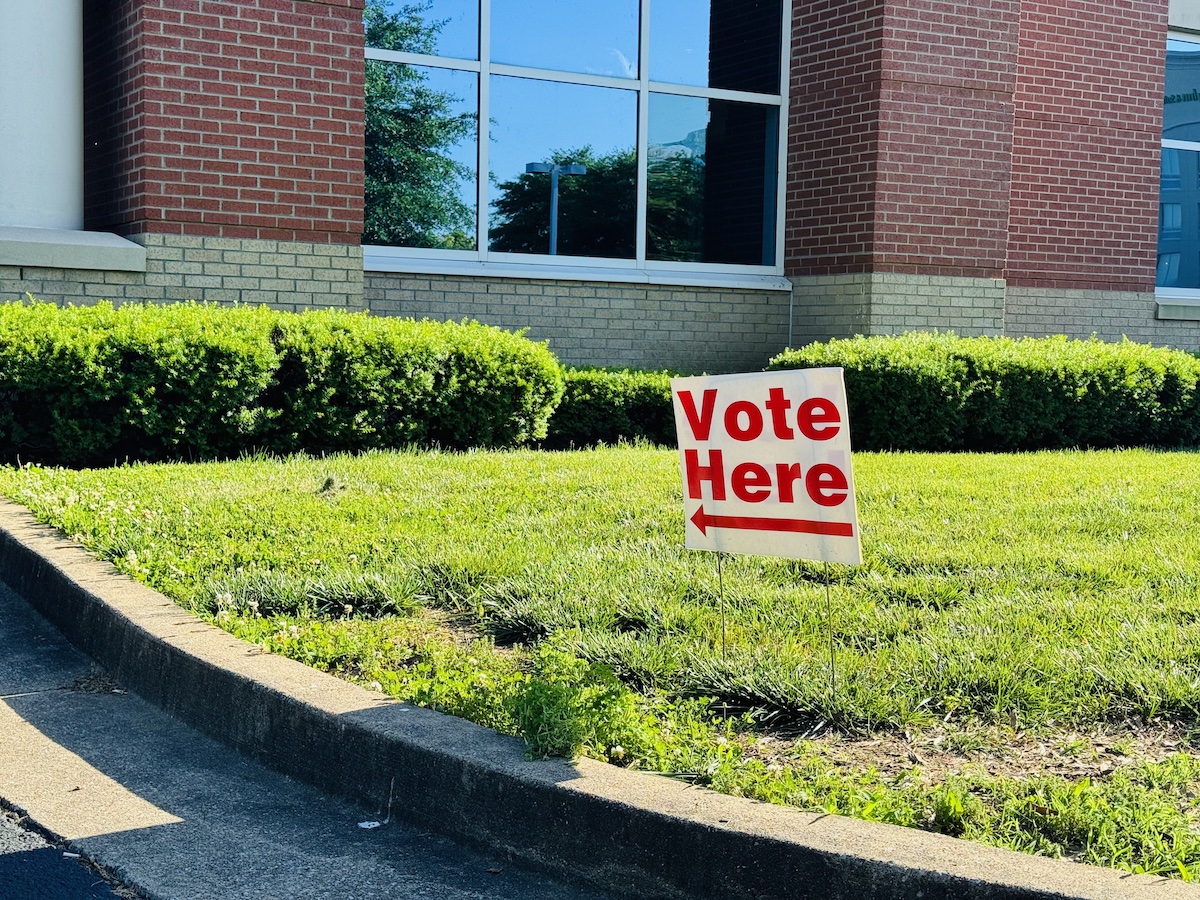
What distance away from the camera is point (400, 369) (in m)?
8.95

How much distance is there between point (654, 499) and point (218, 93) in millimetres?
5292

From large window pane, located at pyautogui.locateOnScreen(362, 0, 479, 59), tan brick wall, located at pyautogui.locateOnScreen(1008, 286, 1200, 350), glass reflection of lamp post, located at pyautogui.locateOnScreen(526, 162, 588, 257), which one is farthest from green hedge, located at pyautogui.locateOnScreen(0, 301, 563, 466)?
tan brick wall, located at pyautogui.locateOnScreen(1008, 286, 1200, 350)

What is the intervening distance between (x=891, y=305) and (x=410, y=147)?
476 centimetres

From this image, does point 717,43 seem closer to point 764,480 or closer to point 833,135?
point 833,135

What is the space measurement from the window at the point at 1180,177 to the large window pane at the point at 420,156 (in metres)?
8.91

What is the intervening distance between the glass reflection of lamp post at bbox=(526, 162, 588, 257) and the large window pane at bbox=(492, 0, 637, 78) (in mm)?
897

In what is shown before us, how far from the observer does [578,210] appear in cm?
1271

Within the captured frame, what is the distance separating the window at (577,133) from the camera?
1190 cm

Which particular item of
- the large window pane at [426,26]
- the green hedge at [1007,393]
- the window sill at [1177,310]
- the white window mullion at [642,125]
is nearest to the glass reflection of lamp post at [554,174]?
the white window mullion at [642,125]

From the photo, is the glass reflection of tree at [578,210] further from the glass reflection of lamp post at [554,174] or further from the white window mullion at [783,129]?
the white window mullion at [783,129]

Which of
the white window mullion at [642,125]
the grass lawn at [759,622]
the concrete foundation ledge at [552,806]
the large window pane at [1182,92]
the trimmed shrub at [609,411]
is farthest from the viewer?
the large window pane at [1182,92]

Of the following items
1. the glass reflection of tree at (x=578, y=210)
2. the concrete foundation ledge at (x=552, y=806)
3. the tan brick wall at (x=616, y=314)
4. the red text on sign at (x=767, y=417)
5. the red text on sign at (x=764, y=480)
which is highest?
the glass reflection of tree at (x=578, y=210)

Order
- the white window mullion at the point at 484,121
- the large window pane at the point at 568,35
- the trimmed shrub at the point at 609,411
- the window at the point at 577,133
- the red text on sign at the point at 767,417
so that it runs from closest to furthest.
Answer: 1. the red text on sign at the point at 767,417
2. the trimmed shrub at the point at 609,411
3. the window at the point at 577,133
4. the white window mullion at the point at 484,121
5. the large window pane at the point at 568,35

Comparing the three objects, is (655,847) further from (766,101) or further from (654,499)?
(766,101)
